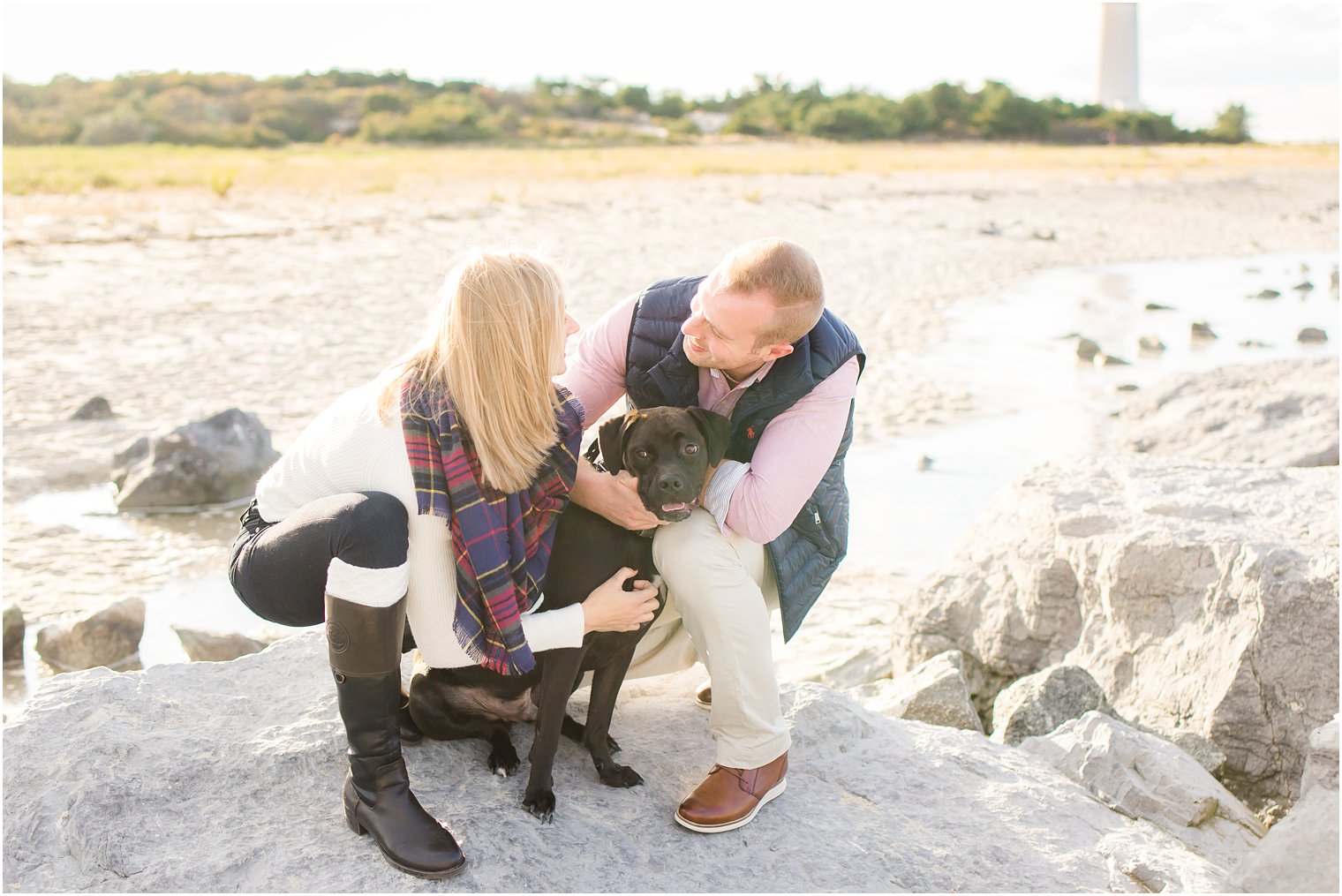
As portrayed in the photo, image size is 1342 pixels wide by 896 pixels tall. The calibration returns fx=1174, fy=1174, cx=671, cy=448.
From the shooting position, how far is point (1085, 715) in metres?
3.68

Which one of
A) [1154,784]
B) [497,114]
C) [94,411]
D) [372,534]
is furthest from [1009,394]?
[497,114]

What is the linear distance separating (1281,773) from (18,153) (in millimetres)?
29598

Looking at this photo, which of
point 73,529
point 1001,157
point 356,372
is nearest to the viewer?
point 73,529

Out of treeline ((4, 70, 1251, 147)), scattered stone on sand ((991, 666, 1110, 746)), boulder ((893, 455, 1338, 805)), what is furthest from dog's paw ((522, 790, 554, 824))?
treeline ((4, 70, 1251, 147))

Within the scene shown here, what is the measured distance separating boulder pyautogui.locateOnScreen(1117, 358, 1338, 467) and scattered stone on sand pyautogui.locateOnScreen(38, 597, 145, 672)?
569cm

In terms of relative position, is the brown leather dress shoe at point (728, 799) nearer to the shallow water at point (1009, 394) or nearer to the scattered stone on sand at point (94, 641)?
the shallow water at point (1009, 394)

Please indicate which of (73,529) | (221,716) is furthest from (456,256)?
(73,529)

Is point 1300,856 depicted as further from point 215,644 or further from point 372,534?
point 215,644

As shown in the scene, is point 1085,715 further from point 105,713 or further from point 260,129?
point 260,129

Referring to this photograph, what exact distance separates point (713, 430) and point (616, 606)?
2.09 feet

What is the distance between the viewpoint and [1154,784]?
3414 millimetres

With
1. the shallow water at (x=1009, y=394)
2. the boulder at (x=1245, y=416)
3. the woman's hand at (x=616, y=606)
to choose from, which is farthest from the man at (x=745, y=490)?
the boulder at (x=1245, y=416)

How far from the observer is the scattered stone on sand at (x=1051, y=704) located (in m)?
3.96

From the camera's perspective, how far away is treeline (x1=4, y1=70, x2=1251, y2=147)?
40.1m
